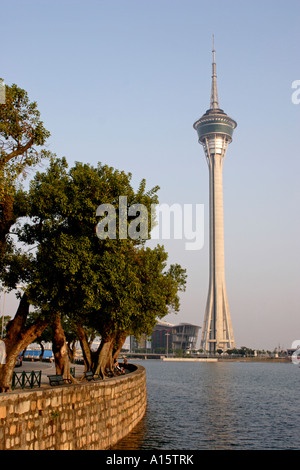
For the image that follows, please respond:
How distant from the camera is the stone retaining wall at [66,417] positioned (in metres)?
13.8

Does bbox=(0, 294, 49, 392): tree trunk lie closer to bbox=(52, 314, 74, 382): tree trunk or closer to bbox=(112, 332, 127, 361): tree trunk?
bbox=(52, 314, 74, 382): tree trunk

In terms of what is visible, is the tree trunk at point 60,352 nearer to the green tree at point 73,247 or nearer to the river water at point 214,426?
the green tree at point 73,247

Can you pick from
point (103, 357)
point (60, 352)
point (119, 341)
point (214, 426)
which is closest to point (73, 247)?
point (60, 352)

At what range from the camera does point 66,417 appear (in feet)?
56.8

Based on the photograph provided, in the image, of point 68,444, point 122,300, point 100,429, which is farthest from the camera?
point 122,300

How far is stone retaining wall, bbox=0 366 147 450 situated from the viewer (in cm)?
1379

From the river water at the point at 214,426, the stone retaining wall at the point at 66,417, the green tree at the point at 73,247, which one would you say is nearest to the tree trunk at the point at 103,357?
the river water at the point at 214,426

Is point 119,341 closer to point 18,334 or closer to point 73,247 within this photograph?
point 18,334

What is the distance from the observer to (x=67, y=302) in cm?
2405

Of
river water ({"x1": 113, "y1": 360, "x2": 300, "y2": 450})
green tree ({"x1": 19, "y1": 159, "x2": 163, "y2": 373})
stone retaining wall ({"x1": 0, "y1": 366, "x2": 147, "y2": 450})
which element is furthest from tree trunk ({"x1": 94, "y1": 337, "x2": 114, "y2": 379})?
green tree ({"x1": 19, "y1": 159, "x2": 163, "y2": 373})

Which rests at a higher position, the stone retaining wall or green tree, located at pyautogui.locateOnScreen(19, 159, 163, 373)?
green tree, located at pyautogui.locateOnScreen(19, 159, 163, 373)
